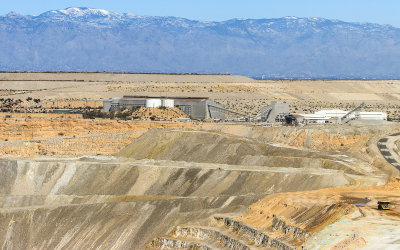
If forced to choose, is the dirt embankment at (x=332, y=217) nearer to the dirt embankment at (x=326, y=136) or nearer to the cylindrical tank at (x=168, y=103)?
the dirt embankment at (x=326, y=136)

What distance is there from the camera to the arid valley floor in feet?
155

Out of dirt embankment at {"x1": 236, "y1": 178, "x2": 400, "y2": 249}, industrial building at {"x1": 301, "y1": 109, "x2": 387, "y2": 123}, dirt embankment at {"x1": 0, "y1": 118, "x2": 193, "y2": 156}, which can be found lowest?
dirt embankment at {"x1": 0, "y1": 118, "x2": 193, "y2": 156}

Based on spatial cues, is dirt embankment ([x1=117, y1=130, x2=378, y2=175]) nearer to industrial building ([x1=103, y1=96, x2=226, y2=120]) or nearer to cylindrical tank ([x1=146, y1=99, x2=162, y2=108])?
industrial building ([x1=103, y1=96, x2=226, y2=120])

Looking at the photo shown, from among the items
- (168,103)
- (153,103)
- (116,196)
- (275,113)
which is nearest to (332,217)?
(116,196)

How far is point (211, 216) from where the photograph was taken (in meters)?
54.5

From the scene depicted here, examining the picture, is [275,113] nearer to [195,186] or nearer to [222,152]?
[222,152]

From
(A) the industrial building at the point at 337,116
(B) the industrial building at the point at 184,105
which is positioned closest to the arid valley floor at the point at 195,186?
(A) the industrial building at the point at 337,116

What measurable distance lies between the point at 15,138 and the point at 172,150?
2641 centimetres

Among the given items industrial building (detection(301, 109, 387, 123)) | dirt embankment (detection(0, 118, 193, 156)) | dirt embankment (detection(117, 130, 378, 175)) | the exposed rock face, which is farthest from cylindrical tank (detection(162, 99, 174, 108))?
the exposed rock face

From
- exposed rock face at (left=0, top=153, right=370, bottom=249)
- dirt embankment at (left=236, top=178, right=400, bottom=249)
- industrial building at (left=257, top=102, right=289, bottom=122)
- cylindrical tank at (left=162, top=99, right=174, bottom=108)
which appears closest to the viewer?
dirt embankment at (left=236, top=178, right=400, bottom=249)

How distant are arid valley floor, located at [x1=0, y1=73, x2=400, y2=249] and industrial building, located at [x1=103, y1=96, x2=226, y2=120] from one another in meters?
16.0

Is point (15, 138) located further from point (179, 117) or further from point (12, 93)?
point (12, 93)

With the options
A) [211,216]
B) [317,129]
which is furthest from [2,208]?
[317,129]

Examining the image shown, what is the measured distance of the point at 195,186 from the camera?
71000mm
